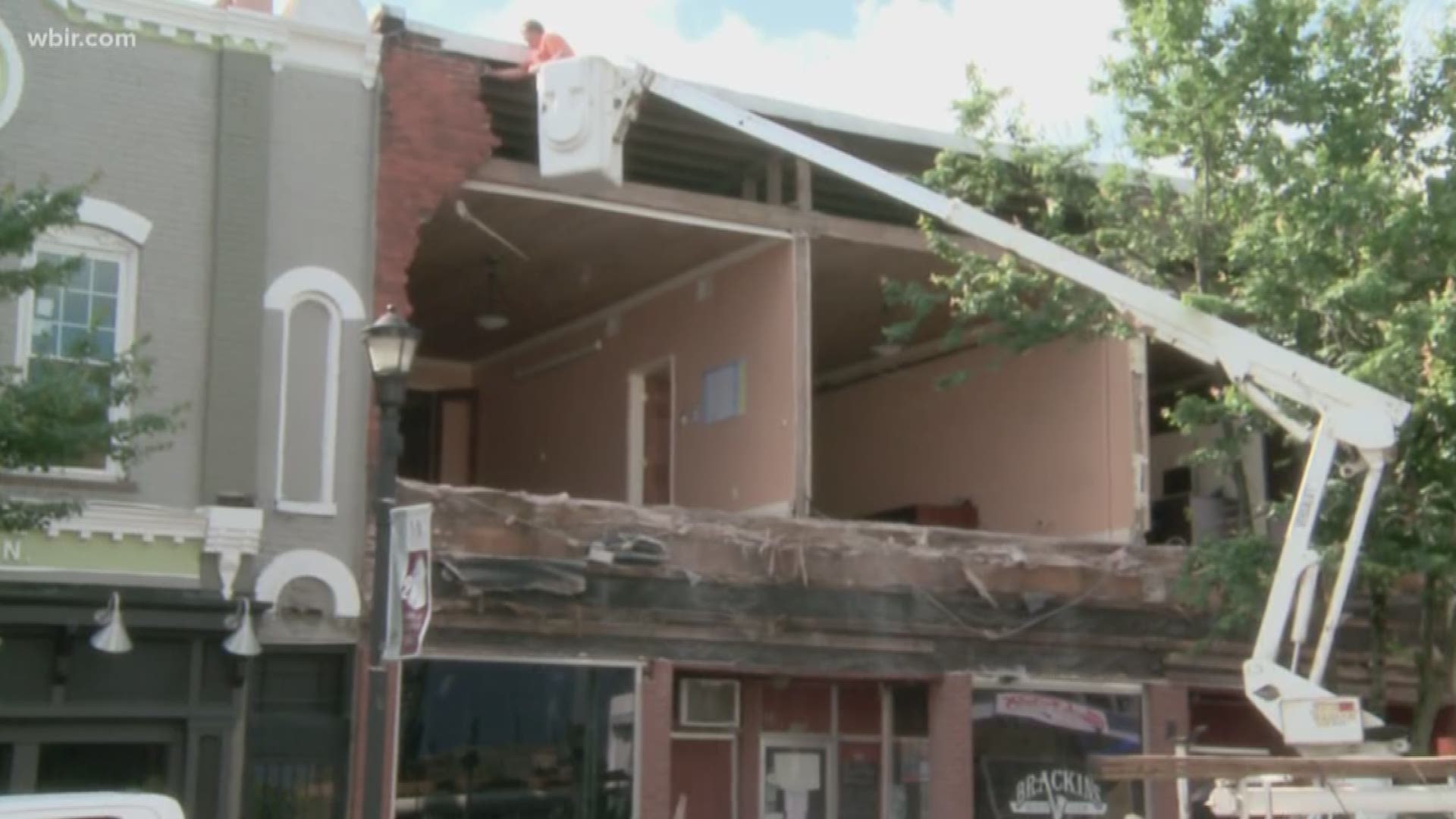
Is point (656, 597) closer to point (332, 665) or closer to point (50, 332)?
point (332, 665)

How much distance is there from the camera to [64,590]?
15.0 metres

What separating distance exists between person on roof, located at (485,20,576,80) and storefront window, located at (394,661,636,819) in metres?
5.20

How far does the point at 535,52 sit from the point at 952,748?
24.7 ft

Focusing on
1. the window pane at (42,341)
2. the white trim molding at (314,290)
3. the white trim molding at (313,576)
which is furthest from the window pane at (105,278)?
the white trim molding at (313,576)

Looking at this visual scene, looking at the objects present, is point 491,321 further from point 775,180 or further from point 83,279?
point 83,279

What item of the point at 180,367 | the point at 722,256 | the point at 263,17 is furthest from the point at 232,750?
the point at 722,256

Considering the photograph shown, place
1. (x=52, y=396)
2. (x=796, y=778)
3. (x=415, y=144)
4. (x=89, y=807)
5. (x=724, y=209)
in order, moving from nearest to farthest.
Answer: (x=89, y=807) < (x=52, y=396) < (x=415, y=144) < (x=796, y=778) < (x=724, y=209)

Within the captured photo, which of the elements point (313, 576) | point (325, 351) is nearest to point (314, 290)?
point (325, 351)

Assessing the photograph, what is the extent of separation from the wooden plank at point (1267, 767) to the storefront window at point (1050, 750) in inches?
374

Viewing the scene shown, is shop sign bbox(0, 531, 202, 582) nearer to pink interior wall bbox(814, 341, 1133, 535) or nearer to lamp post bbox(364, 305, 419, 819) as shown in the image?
lamp post bbox(364, 305, 419, 819)

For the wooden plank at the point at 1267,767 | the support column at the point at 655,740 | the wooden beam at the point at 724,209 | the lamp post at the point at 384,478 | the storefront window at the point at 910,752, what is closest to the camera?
the wooden plank at the point at 1267,767

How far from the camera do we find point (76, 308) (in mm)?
15961

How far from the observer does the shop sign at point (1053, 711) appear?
1942cm

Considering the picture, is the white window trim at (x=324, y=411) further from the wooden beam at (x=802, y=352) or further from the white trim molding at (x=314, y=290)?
the wooden beam at (x=802, y=352)
